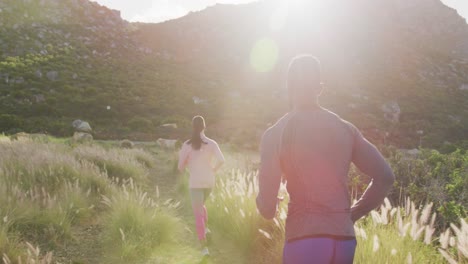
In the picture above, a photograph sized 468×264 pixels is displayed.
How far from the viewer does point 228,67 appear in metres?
54.5

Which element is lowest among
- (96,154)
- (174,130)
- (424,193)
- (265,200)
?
(174,130)

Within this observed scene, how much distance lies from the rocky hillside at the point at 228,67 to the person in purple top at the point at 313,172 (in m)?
22.4

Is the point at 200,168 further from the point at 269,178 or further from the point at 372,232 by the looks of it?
the point at 269,178

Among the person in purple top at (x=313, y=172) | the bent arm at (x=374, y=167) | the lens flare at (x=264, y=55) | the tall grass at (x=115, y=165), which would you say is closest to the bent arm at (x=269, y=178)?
the person in purple top at (x=313, y=172)

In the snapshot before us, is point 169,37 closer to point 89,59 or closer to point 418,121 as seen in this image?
point 89,59

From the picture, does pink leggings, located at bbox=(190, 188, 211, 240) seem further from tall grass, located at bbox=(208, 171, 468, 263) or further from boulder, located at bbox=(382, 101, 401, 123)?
boulder, located at bbox=(382, 101, 401, 123)

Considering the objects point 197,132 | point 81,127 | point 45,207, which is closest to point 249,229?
point 197,132

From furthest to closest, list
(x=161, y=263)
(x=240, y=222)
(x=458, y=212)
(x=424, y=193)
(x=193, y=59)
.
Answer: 1. (x=193, y=59)
2. (x=424, y=193)
3. (x=240, y=222)
4. (x=161, y=263)
5. (x=458, y=212)

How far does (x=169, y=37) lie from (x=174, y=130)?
4012cm

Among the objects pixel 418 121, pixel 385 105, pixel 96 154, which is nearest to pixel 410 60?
pixel 385 105

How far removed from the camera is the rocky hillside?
102ft

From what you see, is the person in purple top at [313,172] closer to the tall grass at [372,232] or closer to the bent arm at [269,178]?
the bent arm at [269,178]

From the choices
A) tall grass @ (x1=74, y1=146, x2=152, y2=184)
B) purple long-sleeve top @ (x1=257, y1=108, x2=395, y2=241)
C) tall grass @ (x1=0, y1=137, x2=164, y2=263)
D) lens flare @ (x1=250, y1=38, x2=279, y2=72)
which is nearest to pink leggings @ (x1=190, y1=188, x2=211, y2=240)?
tall grass @ (x1=0, y1=137, x2=164, y2=263)

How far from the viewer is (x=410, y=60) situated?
60.5 metres
